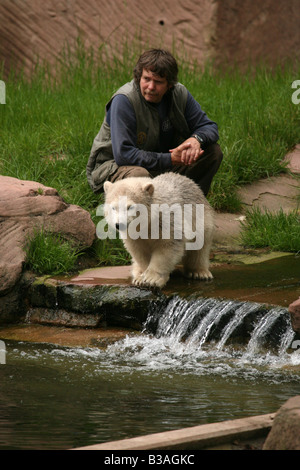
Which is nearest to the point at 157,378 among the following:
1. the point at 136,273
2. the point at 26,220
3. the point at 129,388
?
the point at 129,388

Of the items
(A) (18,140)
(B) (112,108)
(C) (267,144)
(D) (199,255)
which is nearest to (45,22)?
(A) (18,140)

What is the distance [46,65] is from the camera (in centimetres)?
1018

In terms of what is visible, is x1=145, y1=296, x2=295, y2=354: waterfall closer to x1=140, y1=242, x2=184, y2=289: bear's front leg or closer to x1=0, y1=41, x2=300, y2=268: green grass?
x1=140, y1=242, x2=184, y2=289: bear's front leg

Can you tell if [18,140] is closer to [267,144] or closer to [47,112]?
[47,112]

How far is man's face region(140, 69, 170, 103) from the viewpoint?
5.60 metres

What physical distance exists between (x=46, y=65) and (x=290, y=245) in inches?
207

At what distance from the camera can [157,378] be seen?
416 centimetres

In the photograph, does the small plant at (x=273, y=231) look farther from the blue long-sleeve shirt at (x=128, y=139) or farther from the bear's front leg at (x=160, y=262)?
the bear's front leg at (x=160, y=262)

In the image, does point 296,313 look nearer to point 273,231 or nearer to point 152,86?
point 152,86

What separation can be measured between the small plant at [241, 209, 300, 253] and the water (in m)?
1.77

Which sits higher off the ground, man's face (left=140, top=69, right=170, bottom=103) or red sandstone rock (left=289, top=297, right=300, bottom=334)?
man's face (left=140, top=69, right=170, bottom=103)

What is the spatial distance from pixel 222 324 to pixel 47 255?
5.38 ft

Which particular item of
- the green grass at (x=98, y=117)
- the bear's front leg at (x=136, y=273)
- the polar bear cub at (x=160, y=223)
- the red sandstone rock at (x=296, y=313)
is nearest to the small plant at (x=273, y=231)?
the green grass at (x=98, y=117)

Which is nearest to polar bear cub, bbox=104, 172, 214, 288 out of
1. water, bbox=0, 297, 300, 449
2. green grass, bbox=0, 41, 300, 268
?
water, bbox=0, 297, 300, 449
